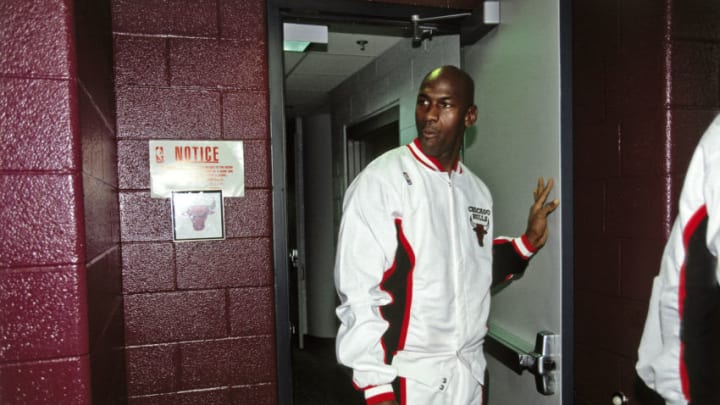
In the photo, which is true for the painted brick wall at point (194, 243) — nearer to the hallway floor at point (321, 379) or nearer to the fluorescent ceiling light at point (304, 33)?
the fluorescent ceiling light at point (304, 33)

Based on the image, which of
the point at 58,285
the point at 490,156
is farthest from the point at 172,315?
the point at 490,156

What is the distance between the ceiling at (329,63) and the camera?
124 inches

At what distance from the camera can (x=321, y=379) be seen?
151 inches

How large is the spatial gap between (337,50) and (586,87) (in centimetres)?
207

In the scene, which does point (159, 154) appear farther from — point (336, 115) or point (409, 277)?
point (336, 115)

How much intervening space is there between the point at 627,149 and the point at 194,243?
147 centimetres

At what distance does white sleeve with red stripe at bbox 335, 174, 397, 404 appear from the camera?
1.41 metres

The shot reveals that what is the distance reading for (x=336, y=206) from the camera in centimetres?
497

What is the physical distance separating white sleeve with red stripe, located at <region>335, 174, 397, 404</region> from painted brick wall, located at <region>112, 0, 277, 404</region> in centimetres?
49

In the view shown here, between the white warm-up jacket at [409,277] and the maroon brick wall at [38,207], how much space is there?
2.30ft

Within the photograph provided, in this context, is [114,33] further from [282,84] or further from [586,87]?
[586,87]

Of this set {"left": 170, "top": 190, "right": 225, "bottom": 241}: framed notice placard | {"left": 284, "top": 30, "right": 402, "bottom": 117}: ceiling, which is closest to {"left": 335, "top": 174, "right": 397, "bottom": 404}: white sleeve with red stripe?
{"left": 170, "top": 190, "right": 225, "bottom": 241}: framed notice placard

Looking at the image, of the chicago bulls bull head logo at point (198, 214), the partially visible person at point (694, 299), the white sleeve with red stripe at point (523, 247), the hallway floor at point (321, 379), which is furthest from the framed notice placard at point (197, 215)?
the hallway floor at point (321, 379)

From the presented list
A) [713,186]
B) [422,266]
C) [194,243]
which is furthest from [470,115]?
[194,243]
